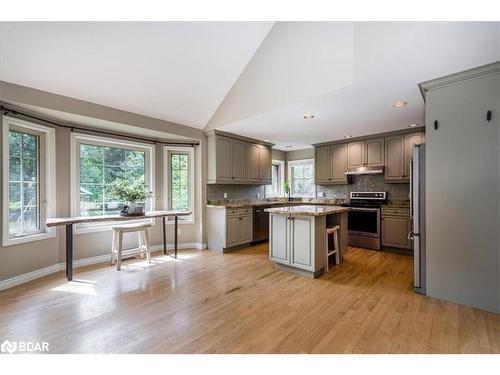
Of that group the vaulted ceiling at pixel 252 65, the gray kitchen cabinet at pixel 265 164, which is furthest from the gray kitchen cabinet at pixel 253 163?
the vaulted ceiling at pixel 252 65

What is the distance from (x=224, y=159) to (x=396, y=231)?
340 cm

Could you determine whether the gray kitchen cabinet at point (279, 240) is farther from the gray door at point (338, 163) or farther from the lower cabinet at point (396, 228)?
the gray door at point (338, 163)

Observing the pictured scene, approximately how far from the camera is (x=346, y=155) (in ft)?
17.0

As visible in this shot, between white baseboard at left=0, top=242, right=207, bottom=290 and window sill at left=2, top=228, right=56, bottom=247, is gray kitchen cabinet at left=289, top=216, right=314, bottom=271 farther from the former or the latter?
window sill at left=2, top=228, right=56, bottom=247

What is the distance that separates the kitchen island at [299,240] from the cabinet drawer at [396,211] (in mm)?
1718

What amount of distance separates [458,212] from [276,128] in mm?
2836

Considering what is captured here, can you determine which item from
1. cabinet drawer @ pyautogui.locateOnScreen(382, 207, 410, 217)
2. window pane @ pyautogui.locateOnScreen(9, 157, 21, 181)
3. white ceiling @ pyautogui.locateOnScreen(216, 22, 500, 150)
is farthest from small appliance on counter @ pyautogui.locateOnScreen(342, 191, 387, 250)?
window pane @ pyautogui.locateOnScreen(9, 157, 21, 181)

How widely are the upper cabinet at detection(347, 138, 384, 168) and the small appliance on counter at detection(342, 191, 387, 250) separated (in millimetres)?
643

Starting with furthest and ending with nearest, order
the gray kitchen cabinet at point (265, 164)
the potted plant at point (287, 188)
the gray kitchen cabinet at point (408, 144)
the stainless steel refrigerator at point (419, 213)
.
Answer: the potted plant at point (287, 188) < the gray kitchen cabinet at point (265, 164) < the gray kitchen cabinet at point (408, 144) < the stainless steel refrigerator at point (419, 213)

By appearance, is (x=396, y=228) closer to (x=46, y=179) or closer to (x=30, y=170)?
(x=46, y=179)

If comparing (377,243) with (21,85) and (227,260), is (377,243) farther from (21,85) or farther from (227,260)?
(21,85)

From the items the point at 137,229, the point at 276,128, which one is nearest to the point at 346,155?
the point at 276,128

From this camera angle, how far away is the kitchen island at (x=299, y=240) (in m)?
3.04

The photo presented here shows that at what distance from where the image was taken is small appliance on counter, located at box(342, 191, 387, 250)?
443 cm
